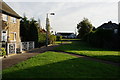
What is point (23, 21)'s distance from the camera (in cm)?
3177

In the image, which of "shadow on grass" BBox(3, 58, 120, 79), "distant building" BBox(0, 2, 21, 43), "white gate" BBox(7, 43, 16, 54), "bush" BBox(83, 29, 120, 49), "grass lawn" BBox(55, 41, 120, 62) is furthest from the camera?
"bush" BBox(83, 29, 120, 49)

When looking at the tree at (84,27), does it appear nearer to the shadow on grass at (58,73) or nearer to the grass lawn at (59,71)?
the grass lawn at (59,71)

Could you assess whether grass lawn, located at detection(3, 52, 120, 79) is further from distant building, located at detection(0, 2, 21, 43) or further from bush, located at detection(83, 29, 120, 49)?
bush, located at detection(83, 29, 120, 49)

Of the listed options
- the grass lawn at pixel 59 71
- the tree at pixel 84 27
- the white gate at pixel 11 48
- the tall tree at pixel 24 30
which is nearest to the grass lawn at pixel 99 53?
the grass lawn at pixel 59 71

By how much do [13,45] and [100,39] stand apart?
17.7 m

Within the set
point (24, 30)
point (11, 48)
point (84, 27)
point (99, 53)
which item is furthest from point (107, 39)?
point (84, 27)

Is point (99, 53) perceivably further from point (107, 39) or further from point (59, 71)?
point (107, 39)

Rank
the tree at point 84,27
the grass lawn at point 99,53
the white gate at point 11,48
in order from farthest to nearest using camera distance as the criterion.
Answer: the tree at point 84,27 → the white gate at point 11,48 → the grass lawn at point 99,53

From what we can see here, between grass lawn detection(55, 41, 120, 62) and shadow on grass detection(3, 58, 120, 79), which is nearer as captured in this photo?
shadow on grass detection(3, 58, 120, 79)

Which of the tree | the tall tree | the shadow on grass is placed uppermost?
the tree

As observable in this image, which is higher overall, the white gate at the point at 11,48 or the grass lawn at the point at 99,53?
the white gate at the point at 11,48

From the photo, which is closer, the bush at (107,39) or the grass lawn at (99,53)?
the grass lawn at (99,53)

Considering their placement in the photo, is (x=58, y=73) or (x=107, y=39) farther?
(x=107, y=39)

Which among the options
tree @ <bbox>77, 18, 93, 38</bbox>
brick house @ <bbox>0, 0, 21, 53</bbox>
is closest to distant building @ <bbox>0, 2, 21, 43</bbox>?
brick house @ <bbox>0, 0, 21, 53</bbox>
